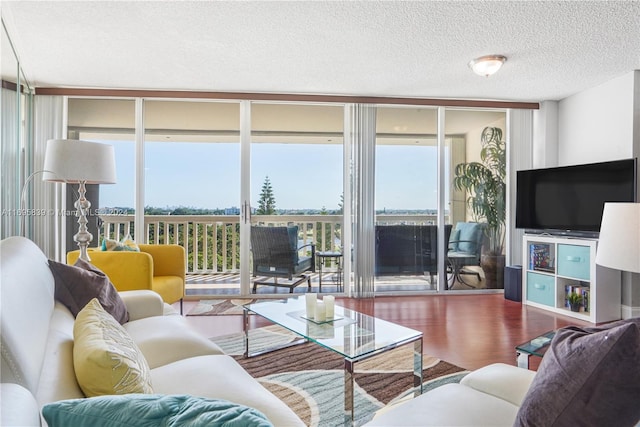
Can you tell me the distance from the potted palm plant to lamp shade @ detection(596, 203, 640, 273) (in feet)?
10.6

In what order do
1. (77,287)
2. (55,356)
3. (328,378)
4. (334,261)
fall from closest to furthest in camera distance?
(55,356) → (77,287) → (328,378) → (334,261)

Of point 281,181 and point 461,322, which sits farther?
point 281,181

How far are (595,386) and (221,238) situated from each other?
431cm

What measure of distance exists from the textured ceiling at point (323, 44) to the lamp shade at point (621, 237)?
1.60 m

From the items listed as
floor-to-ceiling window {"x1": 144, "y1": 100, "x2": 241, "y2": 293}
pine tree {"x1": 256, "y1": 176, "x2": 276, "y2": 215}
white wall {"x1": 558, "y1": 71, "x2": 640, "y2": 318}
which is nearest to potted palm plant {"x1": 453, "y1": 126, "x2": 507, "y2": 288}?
white wall {"x1": 558, "y1": 71, "x2": 640, "y2": 318}

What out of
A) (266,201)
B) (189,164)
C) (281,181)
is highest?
(189,164)

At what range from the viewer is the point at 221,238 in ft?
15.7

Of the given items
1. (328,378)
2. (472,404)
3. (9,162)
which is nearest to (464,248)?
(328,378)

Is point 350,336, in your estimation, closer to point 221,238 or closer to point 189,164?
point 221,238

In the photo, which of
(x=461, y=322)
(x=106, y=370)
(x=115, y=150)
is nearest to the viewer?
(x=106, y=370)

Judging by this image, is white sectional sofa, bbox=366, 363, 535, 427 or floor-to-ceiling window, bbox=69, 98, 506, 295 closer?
white sectional sofa, bbox=366, 363, 535, 427

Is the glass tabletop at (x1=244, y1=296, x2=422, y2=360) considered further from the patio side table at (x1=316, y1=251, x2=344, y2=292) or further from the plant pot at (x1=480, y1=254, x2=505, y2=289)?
the plant pot at (x1=480, y1=254, x2=505, y2=289)

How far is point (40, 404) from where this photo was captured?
86cm

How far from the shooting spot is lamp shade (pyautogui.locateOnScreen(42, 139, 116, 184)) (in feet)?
8.72
